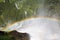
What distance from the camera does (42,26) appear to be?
6.40 feet

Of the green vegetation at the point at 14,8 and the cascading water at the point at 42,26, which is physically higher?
the green vegetation at the point at 14,8

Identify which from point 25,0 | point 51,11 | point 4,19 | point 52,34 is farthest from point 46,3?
point 4,19

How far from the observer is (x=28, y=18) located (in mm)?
1907

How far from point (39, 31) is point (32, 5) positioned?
30 centimetres

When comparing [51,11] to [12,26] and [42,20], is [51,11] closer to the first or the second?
[42,20]

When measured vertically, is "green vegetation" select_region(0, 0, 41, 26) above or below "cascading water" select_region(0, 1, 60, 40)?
above

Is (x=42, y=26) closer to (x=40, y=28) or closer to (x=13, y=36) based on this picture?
(x=40, y=28)

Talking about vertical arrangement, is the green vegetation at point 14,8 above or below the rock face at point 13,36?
above

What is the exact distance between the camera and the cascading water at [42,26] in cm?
189

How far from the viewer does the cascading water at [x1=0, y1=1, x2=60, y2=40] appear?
6.21 feet

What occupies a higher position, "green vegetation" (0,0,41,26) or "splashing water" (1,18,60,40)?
"green vegetation" (0,0,41,26)

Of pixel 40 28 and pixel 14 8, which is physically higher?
pixel 14 8

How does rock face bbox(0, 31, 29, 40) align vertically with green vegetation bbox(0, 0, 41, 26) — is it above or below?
below

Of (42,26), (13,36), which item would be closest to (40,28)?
(42,26)
